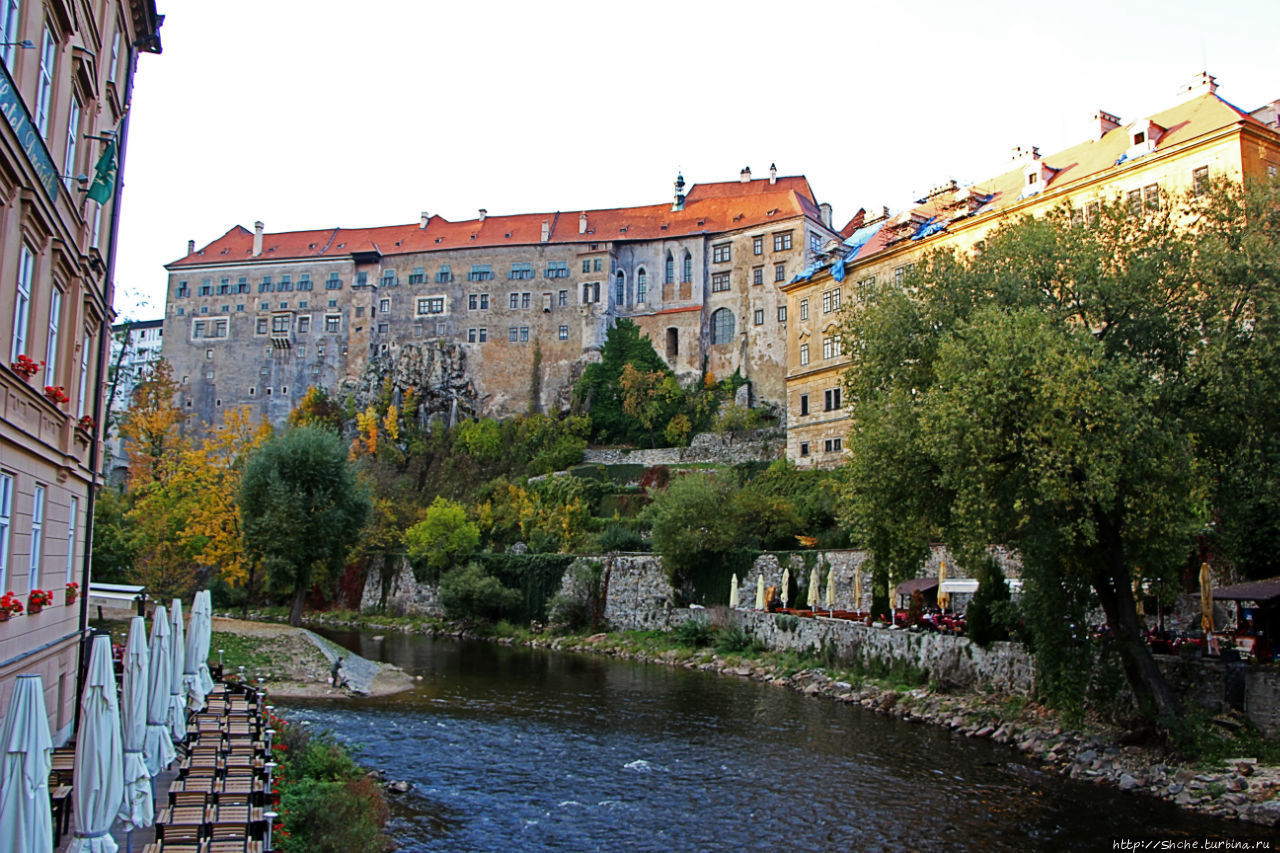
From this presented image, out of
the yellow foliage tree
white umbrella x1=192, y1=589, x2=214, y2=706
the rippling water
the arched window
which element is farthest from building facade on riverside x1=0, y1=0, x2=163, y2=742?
the arched window

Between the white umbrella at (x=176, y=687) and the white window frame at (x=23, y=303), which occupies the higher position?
the white window frame at (x=23, y=303)

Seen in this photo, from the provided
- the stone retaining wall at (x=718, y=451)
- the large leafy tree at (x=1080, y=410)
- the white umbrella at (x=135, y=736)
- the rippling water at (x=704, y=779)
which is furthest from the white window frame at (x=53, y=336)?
the stone retaining wall at (x=718, y=451)

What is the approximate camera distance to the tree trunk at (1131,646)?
15445mm

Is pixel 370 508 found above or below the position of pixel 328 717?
above

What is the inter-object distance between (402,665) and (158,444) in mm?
17926

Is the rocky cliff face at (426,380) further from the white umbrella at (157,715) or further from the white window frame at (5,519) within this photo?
the white window frame at (5,519)

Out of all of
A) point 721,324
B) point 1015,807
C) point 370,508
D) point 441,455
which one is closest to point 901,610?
point 1015,807

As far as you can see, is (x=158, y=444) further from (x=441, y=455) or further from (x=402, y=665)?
(x=441, y=455)

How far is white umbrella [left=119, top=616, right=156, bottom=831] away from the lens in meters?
8.57

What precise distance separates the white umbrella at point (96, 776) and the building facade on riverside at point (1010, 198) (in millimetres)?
17496

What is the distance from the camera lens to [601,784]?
1529cm

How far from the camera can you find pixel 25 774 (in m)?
5.62

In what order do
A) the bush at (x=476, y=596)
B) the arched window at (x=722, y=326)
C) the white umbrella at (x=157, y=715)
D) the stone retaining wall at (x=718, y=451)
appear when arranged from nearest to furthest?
the white umbrella at (x=157, y=715) < the bush at (x=476, y=596) < the stone retaining wall at (x=718, y=451) < the arched window at (x=722, y=326)

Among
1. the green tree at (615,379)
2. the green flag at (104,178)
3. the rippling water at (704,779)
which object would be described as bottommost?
the rippling water at (704,779)
